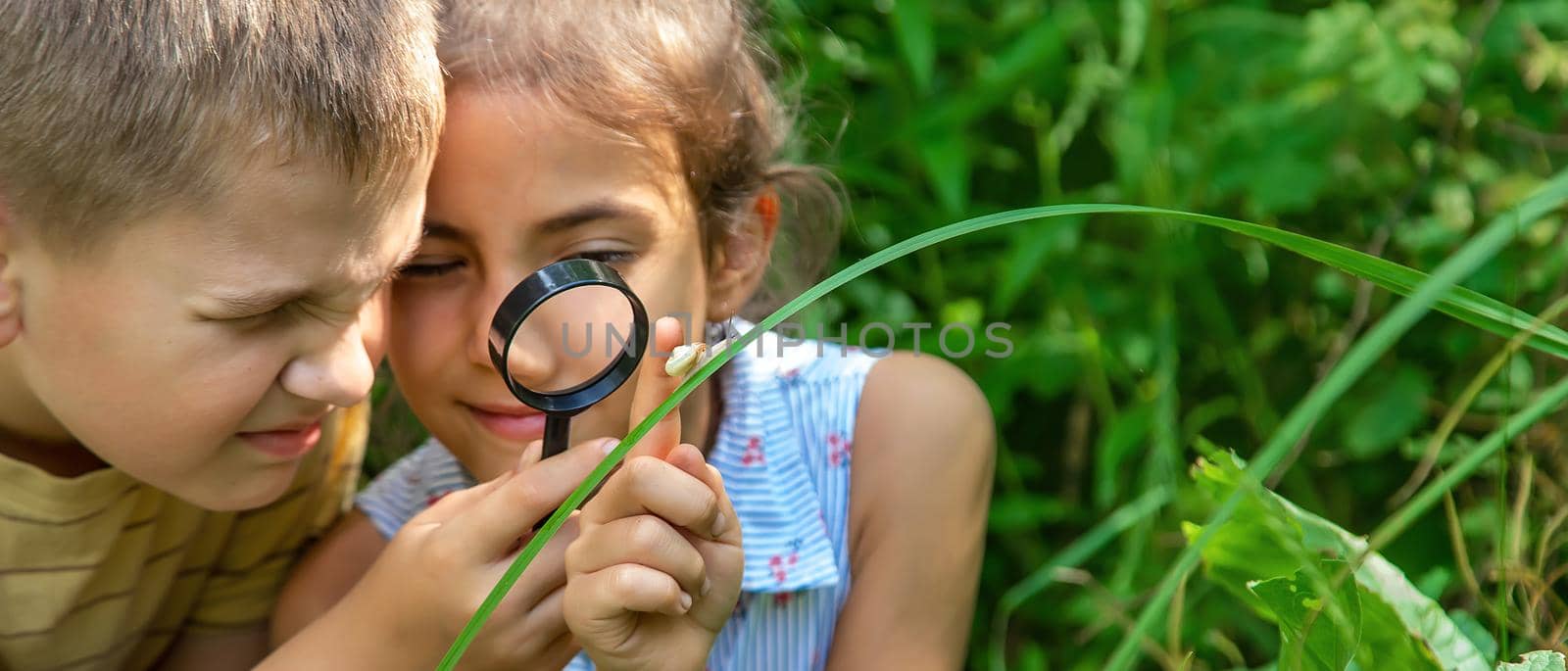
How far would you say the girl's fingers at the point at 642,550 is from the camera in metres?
1.23

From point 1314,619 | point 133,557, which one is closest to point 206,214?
point 133,557

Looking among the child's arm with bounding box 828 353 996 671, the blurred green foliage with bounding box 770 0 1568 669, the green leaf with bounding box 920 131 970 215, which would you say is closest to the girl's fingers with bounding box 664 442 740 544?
the child's arm with bounding box 828 353 996 671

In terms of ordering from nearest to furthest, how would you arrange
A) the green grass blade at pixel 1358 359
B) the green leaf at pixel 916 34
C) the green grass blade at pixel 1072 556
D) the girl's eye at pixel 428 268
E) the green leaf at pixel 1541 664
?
the green grass blade at pixel 1358 359 < the green leaf at pixel 1541 664 < the girl's eye at pixel 428 268 < the green grass blade at pixel 1072 556 < the green leaf at pixel 916 34

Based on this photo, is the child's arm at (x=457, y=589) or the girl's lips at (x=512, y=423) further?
the girl's lips at (x=512, y=423)

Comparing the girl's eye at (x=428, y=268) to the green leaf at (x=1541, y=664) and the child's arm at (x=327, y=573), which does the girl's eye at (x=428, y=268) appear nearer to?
the child's arm at (x=327, y=573)

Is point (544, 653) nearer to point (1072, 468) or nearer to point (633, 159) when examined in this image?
point (633, 159)

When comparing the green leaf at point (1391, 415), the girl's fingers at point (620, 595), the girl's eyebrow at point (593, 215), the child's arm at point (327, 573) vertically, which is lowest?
the child's arm at point (327, 573)

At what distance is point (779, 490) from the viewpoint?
183 centimetres

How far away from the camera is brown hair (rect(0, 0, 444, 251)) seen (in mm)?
1312

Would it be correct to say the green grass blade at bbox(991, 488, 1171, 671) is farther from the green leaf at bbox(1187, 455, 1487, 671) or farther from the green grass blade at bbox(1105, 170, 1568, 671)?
the green grass blade at bbox(1105, 170, 1568, 671)

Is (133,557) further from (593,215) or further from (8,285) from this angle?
(593,215)

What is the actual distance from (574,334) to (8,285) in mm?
533

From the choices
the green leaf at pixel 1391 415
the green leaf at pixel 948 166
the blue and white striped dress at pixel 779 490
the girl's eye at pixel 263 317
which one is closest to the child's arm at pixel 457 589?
the girl's eye at pixel 263 317

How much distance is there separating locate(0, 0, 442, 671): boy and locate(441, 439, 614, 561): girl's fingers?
0.22 meters
